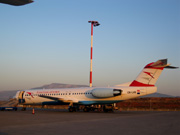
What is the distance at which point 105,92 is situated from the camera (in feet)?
92.5

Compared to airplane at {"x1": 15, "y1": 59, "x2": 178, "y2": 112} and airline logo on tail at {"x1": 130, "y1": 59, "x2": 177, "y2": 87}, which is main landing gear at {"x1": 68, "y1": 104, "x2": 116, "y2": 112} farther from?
airline logo on tail at {"x1": 130, "y1": 59, "x2": 177, "y2": 87}

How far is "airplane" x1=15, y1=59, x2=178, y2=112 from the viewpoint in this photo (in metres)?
27.0

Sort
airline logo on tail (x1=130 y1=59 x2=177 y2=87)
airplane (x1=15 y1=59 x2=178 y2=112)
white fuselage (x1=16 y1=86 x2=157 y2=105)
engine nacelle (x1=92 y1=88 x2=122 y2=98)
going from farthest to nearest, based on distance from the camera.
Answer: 1. engine nacelle (x1=92 y1=88 x2=122 y2=98)
2. white fuselage (x1=16 y1=86 x2=157 y2=105)
3. airplane (x1=15 y1=59 x2=178 y2=112)
4. airline logo on tail (x1=130 y1=59 x2=177 y2=87)

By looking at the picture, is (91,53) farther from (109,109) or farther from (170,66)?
(170,66)

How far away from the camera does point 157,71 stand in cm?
2697

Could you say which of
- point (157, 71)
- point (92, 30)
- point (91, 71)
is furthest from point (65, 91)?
point (92, 30)

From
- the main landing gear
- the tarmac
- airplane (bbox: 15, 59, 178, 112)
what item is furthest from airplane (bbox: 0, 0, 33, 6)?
the main landing gear

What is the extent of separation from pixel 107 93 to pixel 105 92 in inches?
10.7

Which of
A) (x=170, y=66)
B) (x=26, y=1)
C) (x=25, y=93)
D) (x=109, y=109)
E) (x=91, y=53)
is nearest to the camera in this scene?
(x=26, y=1)

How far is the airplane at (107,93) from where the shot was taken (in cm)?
2702

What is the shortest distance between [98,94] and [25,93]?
41.0 ft

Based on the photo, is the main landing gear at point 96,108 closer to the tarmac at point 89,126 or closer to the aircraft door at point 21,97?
the aircraft door at point 21,97

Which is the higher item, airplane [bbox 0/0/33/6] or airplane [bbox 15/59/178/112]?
airplane [bbox 0/0/33/6]

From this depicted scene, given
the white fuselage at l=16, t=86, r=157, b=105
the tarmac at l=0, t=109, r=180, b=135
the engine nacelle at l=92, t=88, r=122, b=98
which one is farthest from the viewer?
the engine nacelle at l=92, t=88, r=122, b=98
